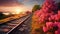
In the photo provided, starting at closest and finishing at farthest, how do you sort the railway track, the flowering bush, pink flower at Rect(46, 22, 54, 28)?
pink flower at Rect(46, 22, 54, 28), the flowering bush, the railway track

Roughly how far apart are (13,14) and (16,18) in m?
0.19

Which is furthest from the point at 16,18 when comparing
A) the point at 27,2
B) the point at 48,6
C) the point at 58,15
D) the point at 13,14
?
the point at 58,15

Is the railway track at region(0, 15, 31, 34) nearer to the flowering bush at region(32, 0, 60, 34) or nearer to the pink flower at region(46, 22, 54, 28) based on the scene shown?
the flowering bush at region(32, 0, 60, 34)

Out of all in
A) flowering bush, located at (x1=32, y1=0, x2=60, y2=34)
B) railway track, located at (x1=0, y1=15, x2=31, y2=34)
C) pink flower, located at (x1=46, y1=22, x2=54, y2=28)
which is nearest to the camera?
pink flower, located at (x1=46, y1=22, x2=54, y2=28)

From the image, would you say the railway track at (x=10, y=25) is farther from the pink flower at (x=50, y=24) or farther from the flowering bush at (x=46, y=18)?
the pink flower at (x=50, y=24)

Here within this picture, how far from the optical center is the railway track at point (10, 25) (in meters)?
3.99

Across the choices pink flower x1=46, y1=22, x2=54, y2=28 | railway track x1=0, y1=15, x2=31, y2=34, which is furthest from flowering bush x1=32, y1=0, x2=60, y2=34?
railway track x1=0, y1=15, x2=31, y2=34

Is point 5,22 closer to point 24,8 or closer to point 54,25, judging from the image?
point 24,8

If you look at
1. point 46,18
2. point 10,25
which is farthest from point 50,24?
point 10,25

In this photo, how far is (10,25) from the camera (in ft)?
14.3

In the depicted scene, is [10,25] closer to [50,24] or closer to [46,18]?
[46,18]

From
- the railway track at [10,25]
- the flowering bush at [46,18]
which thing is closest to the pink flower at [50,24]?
the flowering bush at [46,18]

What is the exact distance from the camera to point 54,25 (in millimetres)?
3766

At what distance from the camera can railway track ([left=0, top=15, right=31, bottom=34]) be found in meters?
3.99
